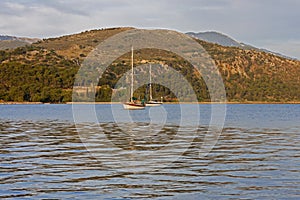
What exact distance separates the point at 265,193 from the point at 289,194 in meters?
0.61

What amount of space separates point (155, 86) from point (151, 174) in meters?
143

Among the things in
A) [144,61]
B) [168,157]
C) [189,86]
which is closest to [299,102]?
[189,86]

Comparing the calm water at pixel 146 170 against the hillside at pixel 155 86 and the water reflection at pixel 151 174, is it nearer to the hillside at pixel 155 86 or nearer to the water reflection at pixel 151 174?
the water reflection at pixel 151 174

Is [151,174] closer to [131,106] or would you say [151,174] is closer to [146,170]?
[146,170]

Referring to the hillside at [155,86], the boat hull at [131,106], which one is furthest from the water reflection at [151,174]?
the hillside at [155,86]

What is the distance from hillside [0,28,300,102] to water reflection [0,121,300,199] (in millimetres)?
112182

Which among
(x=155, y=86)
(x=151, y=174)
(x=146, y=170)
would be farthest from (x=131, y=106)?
(x=155, y=86)

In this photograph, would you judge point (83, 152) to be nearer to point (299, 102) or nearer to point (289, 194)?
point (289, 194)

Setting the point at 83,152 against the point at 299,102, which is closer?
the point at 83,152

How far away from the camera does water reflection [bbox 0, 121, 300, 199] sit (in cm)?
1494

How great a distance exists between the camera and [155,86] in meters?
160

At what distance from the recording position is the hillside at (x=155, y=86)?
148375 millimetres

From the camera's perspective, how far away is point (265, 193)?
584 inches

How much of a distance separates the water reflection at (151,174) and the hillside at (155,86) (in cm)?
11218
